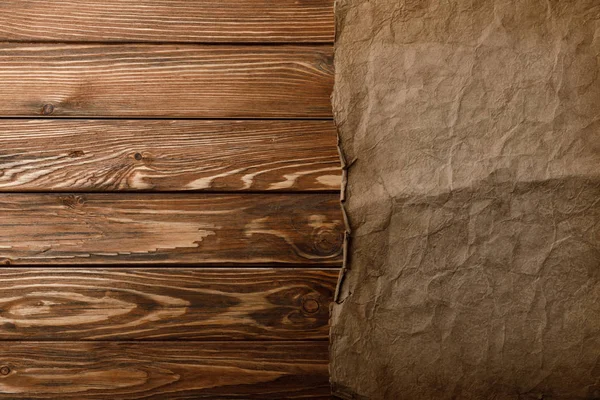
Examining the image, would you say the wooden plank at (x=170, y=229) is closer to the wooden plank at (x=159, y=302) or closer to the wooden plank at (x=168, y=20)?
the wooden plank at (x=159, y=302)

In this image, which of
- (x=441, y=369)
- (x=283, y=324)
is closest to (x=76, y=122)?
(x=283, y=324)

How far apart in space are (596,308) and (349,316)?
0.38 meters

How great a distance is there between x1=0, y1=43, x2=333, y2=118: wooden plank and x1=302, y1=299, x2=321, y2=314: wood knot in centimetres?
29

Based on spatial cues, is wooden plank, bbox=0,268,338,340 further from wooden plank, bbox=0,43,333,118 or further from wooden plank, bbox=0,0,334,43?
wooden plank, bbox=0,0,334,43

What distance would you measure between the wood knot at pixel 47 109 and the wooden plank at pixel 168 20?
11cm

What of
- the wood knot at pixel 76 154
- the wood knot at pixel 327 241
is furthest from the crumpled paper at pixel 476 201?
the wood knot at pixel 76 154

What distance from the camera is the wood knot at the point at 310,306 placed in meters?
0.91

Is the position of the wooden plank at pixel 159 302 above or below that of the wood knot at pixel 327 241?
below

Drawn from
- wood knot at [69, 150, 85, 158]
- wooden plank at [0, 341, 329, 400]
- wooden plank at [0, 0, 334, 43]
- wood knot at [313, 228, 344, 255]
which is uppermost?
wooden plank at [0, 0, 334, 43]

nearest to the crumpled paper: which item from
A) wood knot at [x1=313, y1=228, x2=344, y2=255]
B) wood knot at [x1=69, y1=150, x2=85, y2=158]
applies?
wood knot at [x1=313, y1=228, x2=344, y2=255]

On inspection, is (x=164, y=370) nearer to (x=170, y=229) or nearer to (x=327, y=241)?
(x=170, y=229)

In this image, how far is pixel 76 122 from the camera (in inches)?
35.5

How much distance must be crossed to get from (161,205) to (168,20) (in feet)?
0.96

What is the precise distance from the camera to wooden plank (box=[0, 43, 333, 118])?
901 mm
